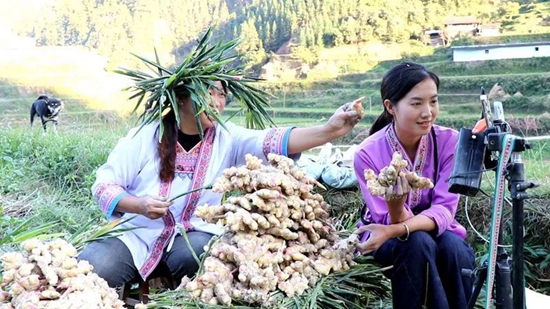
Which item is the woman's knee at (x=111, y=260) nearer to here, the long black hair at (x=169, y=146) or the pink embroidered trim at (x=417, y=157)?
the long black hair at (x=169, y=146)

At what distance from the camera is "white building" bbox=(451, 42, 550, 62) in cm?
571

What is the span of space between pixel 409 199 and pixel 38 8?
7882 mm

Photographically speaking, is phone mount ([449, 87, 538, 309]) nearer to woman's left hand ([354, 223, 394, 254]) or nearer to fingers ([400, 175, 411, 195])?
fingers ([400, 175, 411, 195])

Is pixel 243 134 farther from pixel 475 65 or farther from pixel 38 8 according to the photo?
pixel 38 8

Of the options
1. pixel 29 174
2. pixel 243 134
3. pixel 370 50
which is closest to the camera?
pixel 243 134

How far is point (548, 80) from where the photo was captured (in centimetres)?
551

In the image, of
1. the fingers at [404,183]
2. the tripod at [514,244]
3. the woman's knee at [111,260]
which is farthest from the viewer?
the woman's knee at [111,260]

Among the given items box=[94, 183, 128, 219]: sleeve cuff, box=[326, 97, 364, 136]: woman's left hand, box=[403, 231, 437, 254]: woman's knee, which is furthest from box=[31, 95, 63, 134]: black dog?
box=[403, 231, 437, 254]: woman's knee

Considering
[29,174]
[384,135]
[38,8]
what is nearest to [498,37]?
[384,135]

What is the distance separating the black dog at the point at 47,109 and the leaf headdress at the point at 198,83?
5082 millimetres

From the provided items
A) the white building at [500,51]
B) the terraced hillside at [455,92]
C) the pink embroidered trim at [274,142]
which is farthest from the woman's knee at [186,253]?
the white building at [500,51]

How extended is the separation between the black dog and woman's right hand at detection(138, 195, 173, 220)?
5405mm

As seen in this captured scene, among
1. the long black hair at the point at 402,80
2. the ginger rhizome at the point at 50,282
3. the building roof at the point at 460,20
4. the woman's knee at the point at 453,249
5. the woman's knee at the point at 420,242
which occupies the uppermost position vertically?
the building roof at the point at 460,20

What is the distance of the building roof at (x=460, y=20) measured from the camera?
6.28 meters
